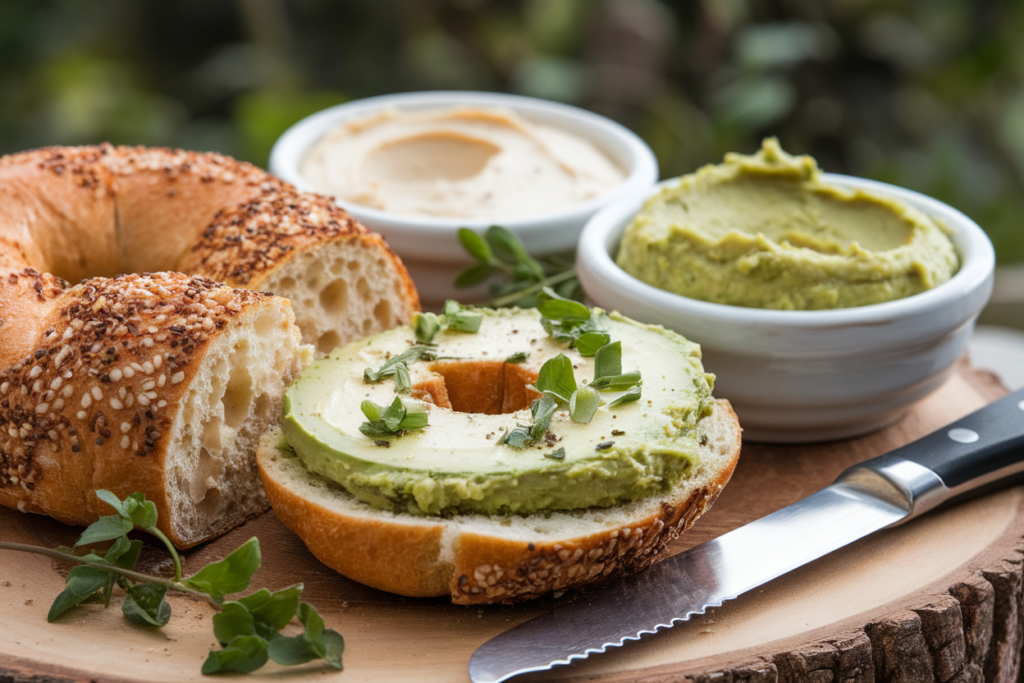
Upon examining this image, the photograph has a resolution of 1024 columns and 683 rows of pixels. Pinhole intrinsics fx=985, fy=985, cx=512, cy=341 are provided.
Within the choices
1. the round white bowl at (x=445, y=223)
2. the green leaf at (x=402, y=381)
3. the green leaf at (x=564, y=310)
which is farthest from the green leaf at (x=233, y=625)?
the round white bowl at (x=445, y=223)

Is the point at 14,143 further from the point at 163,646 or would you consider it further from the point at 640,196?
the point at 163,646

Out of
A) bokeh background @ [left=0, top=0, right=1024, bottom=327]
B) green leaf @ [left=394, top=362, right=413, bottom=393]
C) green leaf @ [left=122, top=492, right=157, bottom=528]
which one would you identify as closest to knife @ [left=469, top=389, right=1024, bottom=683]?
green leaf @ [left=394, top=362, right=413, bottom=393]

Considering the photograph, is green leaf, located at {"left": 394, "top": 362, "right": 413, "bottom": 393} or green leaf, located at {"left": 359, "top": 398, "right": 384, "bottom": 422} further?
green leaf, located at {"left": 394, "top": 362, "right": 413, "bottom": 393}

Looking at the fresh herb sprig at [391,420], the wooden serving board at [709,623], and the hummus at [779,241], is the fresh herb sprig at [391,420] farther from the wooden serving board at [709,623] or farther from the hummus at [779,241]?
the hummus at [779,241]

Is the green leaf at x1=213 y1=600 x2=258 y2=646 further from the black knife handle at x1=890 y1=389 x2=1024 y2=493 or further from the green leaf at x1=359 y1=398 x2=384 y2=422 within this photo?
the black knife handle at x1=890 y1=389 x2=1024 y2=493

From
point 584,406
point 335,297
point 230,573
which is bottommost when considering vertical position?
point 230,573

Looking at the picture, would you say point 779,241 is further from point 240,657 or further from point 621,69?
point 621,69

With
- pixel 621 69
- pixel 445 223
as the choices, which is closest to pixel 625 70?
pixel 621 69

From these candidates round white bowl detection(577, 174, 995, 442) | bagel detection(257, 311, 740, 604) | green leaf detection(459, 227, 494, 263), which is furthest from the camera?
green leaf detection(459, 227, 494, 263)
